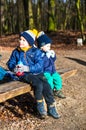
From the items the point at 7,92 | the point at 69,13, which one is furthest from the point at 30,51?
the point at 69,13

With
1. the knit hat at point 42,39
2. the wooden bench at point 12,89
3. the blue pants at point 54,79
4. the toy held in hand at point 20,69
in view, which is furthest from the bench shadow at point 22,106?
the knit hat at point 42,39

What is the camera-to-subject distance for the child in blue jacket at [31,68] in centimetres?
598

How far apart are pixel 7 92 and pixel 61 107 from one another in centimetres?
179

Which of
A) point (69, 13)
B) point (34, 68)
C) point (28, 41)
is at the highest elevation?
point (28, 41)

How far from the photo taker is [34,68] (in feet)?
19.9

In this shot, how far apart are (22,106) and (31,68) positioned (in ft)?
3.48

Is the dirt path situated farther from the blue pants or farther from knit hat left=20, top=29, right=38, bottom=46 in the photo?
knit hat left=20, top=29, right=38, bottom=46

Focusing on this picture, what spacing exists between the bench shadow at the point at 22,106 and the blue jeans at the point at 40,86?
0.48m

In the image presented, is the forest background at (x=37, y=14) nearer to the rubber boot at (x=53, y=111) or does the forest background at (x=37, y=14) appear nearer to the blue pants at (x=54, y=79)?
the blue pants at (x=54, y=79)

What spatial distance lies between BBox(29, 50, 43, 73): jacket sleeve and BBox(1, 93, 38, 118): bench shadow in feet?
2.85

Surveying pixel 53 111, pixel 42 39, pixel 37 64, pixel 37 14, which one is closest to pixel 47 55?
pixel 42 39

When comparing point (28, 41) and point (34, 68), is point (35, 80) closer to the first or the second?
point (34, 68)

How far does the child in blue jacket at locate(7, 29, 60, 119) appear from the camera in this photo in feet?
19.6

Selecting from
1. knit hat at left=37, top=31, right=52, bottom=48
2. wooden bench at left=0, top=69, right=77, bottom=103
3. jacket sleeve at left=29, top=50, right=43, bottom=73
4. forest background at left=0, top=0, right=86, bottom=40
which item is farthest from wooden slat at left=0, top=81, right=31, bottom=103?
forest background at left=0, top=0, right=86, bottom=40
